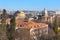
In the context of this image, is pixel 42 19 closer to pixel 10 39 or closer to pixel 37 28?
pixel 37 28

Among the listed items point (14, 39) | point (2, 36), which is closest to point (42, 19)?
point (14, 39)

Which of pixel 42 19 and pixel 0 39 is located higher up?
pixel 0 39

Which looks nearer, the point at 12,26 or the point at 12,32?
the point at 12,32

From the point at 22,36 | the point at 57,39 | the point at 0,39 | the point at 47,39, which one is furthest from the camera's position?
the point at 22,36

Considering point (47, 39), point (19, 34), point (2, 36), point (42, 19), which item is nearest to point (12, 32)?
point (19, 34)

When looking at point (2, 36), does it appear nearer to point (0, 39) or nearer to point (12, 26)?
point (0, 39)

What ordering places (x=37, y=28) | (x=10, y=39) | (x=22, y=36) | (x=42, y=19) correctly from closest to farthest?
1. (x=10, y=39)
2. (x=22, y=36)
3. (x=37, y=28)
4. (x=42, y=19)

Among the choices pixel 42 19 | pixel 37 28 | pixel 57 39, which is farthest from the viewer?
pixel 42 19

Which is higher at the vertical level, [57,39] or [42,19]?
[57,39]

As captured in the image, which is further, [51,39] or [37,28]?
[37,28]
